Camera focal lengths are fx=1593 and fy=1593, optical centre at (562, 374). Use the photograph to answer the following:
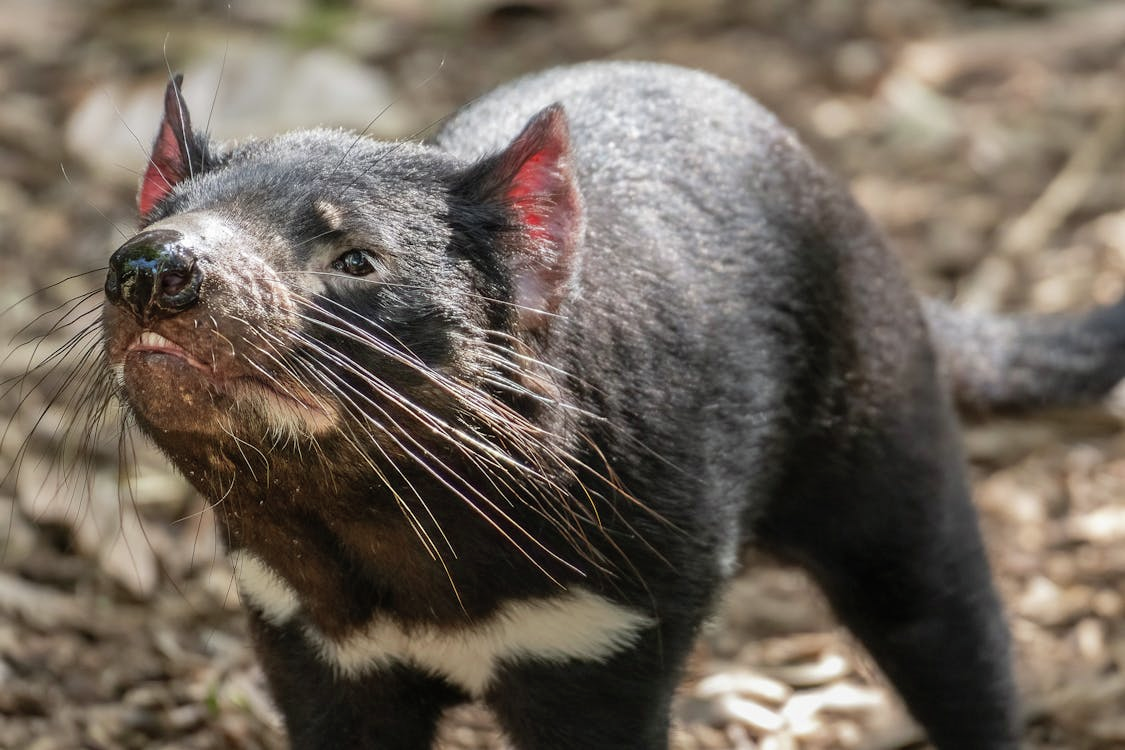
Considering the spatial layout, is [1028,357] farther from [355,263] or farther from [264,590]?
[355,263]

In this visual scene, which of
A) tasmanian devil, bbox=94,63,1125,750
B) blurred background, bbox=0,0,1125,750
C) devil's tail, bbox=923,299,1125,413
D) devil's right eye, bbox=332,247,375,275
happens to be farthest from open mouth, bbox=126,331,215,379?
devil's tail, bbox=923,299,1125,413

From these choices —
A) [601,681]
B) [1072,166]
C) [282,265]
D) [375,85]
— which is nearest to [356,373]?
[282,265]

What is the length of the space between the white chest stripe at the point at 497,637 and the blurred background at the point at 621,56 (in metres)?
0.58

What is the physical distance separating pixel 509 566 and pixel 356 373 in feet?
1.90

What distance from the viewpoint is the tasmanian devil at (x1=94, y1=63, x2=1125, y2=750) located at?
2.56 metres

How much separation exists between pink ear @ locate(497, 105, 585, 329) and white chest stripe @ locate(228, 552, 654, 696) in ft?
1.83

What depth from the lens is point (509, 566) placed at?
2.93 m

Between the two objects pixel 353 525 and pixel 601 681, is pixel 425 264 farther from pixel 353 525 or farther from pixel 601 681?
pixel 601 681

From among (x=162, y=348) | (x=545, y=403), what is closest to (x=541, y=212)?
(x=545, y=403)

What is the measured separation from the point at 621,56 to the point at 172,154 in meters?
4.35

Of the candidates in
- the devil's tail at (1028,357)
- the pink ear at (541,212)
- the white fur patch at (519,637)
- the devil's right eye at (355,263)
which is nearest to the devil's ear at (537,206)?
the pink ear at (541,212)

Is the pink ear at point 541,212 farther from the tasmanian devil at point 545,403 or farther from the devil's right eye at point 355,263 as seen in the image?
the devil's right eye at point 355,263

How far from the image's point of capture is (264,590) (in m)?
3.11

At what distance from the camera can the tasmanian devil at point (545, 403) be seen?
2562mm
